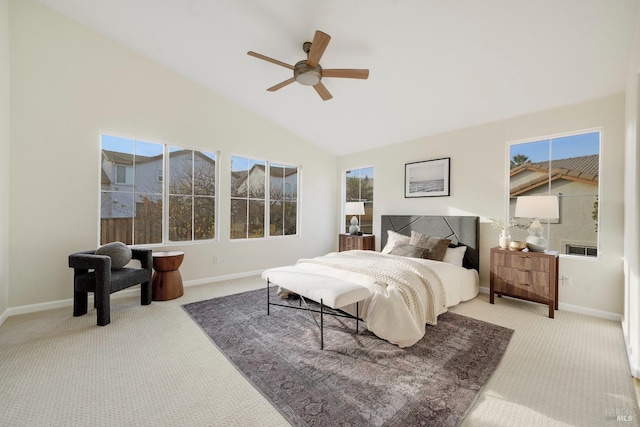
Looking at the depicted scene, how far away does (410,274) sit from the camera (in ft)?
9.41

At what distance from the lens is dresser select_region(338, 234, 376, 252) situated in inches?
206

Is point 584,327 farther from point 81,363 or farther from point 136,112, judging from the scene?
point 136,112

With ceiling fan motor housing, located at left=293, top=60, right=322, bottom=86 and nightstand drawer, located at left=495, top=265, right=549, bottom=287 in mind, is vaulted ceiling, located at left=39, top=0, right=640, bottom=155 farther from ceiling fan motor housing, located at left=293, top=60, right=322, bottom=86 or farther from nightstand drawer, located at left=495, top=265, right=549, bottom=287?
nightstand drawer, located at left=495, top=265, right=549, bottom=287

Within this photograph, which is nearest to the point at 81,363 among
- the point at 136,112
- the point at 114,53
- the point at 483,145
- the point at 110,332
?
the point at 110,332

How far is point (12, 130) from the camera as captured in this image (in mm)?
2992

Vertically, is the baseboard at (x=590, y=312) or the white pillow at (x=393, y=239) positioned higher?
the white pillow at (x=393, y=239)

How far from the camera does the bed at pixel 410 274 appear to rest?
2.49 meters

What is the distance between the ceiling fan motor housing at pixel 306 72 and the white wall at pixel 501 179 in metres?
2.59

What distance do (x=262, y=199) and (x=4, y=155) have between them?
3.24m

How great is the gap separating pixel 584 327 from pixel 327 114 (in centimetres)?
429

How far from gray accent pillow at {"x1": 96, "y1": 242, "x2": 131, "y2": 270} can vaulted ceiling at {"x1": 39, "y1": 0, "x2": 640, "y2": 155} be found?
2658 millimetres

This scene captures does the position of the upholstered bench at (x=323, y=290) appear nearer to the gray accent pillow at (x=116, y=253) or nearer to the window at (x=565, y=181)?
the gray accent pillow at (x=116, y=253)

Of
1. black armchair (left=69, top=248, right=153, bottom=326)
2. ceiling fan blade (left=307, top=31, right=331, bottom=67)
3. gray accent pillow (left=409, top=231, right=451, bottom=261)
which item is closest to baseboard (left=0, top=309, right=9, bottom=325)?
black armchair (left=69, top=248, right=153, bottom=326)

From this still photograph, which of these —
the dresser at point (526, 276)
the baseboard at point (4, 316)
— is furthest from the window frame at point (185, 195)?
the dresser at point (526, 276)
